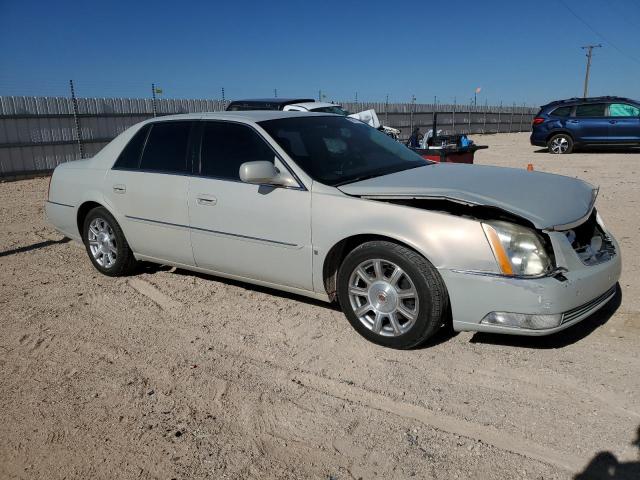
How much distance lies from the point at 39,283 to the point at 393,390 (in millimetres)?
3943

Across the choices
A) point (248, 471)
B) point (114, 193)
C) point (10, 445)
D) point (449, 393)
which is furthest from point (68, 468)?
point (114, 193)

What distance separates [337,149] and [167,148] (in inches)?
61.8

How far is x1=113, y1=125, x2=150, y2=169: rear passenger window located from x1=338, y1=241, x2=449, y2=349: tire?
8.08ft

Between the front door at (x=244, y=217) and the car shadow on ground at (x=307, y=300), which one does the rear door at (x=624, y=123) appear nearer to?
the car shadow on ground at (x=307, y=300)

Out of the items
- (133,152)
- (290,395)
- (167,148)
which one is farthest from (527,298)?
(133,152)

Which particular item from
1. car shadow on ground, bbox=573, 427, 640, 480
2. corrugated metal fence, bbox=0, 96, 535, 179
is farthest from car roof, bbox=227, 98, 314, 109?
car shadow on ground, bbox=573, 427, 640, 480

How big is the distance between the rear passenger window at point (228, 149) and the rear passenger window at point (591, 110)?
615 inches

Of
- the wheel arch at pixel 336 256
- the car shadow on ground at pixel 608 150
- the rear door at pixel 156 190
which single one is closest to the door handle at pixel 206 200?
the rear door at pixel 156 190

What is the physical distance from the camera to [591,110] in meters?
16.9

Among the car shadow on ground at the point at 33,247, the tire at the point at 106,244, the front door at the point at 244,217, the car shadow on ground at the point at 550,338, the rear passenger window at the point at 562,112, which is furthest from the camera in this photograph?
the rear passenger window at the point at 562,112

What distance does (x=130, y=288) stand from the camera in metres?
5.19

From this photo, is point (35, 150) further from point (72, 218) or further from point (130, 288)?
point (130, 288)

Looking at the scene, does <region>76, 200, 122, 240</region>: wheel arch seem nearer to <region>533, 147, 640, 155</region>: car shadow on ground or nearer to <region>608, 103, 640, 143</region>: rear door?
<region>608, 103, 640, 143</region>: rear door

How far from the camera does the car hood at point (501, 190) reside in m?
3.33
